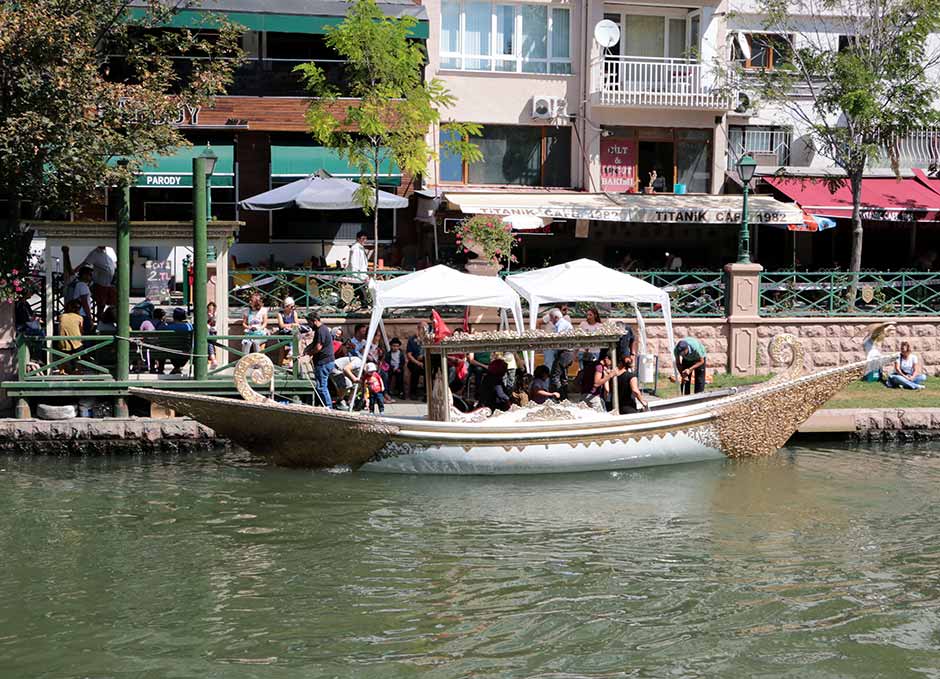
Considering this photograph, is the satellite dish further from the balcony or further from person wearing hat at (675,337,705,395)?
person wearing hat at (675,337,705,395)

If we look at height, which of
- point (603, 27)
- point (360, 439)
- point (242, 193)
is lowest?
point (360, 439)

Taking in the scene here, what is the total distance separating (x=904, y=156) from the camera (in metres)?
34.2

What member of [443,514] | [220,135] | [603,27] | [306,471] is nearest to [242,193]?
[220,135]

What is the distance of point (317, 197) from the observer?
26.4 meters

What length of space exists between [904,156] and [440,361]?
2116 centimetres

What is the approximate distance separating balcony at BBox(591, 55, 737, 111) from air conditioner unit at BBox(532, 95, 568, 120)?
0.88 m

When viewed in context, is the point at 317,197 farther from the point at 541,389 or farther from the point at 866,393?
the point at 866,393

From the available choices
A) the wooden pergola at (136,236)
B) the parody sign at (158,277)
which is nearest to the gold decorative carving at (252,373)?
the wooden pergola at (136,236)

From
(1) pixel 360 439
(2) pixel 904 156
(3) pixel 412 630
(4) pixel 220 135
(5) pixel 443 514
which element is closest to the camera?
(3) pixel 412 630

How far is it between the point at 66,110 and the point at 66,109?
0.6 inches

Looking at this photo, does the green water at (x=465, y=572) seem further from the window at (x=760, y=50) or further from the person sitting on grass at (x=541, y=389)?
the window at (x=760, y=50)

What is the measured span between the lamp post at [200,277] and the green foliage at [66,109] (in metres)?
0.98

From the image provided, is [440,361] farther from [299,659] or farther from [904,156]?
[904,156]

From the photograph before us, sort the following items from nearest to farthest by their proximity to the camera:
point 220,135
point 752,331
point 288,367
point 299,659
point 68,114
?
point 299,659 → point 68,114 → point 288,367 → point 752,331 → point 220,135
